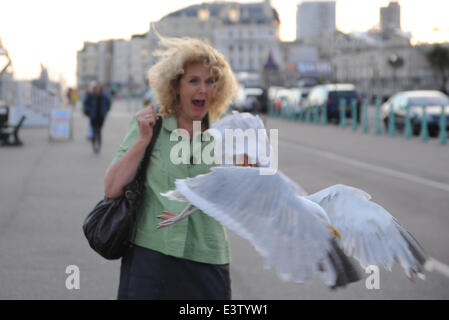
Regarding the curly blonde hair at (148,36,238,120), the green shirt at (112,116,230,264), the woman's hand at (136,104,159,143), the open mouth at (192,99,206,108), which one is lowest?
the green shirt at (112,116,230,264)

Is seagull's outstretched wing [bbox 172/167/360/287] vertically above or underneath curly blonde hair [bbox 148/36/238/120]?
underneath

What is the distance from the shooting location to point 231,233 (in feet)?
25.9

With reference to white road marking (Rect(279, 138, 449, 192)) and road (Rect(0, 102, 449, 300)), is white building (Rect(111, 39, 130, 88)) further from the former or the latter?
white road marking (Rect(279, 138, 449, 192))

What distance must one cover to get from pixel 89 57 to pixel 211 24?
41164 millimetres

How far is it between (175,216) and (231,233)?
5342 mm

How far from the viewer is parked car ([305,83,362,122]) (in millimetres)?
32750

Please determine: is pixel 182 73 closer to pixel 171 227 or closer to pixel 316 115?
pixel 171 227

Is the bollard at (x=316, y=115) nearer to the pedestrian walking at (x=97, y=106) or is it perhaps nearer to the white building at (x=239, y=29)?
the pedestrian walking at (x=97, y=106)

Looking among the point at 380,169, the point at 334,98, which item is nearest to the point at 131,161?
the point at 380,169

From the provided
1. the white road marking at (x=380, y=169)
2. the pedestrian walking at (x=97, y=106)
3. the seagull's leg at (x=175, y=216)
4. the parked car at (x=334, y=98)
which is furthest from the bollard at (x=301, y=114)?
the seagull's leg at (x=175, y=216)

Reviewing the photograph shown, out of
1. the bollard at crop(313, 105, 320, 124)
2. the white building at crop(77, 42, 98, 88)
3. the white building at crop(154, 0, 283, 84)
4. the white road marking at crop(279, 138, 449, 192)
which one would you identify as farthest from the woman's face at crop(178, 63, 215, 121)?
the white building at crop(77, 42, 98, 88)

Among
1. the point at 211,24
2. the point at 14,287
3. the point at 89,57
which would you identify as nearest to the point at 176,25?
the point at 211,24

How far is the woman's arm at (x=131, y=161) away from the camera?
9.76ft
